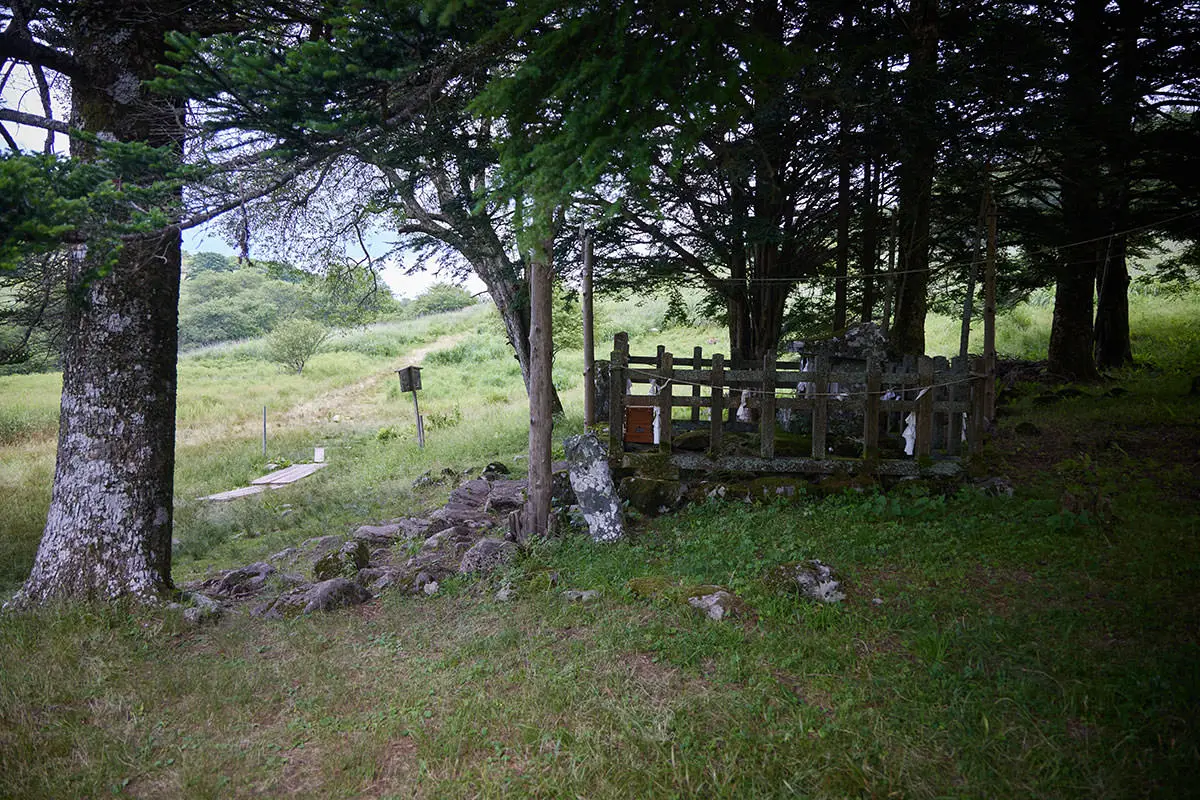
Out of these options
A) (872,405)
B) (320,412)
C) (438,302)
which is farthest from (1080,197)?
A: (438,302)

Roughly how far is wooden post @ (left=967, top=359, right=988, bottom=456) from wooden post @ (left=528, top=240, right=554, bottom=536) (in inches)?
201

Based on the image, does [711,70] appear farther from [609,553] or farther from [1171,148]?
[1171,148]

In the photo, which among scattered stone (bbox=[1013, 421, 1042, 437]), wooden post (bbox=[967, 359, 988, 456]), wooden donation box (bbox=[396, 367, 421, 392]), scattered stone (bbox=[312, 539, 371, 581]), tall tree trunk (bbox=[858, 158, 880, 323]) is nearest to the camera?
scattered stone (bbox=[312, 539, 371, 581])

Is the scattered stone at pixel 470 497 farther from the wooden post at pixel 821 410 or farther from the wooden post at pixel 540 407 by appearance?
the wooden post at pixel 821 410

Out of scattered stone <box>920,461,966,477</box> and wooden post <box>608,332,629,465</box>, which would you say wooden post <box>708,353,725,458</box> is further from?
scattered stone <box>920,461,966,477</box>

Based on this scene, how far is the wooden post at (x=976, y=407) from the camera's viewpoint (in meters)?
7.70

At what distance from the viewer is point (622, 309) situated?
4616 cm

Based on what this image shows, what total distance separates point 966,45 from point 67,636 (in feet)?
45.2

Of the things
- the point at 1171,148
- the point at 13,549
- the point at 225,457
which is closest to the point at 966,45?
the point at 1171,148

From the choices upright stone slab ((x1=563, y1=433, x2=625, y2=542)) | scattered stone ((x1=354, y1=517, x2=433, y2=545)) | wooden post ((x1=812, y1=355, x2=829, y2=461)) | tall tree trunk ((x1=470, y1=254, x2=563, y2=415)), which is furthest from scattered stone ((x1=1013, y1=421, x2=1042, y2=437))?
scattered stone ((x1=354, y1=517, x2=433, y2=545))

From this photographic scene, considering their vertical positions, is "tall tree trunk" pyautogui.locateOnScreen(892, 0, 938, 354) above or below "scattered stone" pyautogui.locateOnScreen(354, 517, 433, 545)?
above

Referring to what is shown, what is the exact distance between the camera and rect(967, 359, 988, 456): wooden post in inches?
303

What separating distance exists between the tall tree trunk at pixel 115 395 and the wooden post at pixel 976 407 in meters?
8.80

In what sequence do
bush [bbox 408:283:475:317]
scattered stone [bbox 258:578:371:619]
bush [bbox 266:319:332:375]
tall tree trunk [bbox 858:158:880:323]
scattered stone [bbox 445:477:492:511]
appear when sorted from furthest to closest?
bush [bbox 408:283:475:317]
bush [bbox 266:319:332:375]
tall tree trunk [bbox 858:158:880:323]
scattered stone [bbox 445:477:492:511]
scattered stone [bbox 258:578:371:619]
